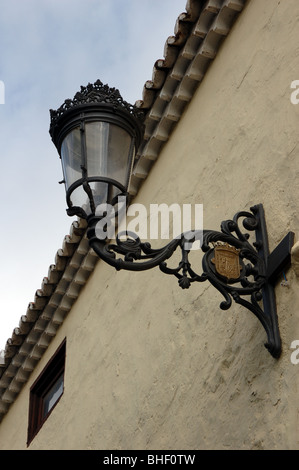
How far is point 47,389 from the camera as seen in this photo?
8.69 meters

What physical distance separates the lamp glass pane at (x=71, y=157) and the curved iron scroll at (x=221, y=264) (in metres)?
0.35

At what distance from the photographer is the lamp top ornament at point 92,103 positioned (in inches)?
181

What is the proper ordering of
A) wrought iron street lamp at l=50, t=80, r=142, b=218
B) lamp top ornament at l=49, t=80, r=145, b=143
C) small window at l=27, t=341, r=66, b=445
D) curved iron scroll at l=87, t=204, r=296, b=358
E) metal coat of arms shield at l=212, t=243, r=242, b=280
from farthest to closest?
small window at l=27, t=341, r=66, b=445
lamp top ornament at l=49, t=80, r=145, b=143
wrought iron street lamp at l=50, t=80, r=142, b=218
metal coat of arms shield at l=212, t=243, r=242, b=280
curved iron scroll at l=87, t=204, r=296, b=358

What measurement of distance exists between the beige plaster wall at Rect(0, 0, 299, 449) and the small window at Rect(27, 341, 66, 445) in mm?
712

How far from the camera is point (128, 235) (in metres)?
4.44

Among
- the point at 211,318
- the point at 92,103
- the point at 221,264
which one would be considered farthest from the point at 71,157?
the point at 211,318

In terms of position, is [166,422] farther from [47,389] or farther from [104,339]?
[47,389]

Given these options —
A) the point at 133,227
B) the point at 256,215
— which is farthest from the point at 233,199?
the point at 133,227

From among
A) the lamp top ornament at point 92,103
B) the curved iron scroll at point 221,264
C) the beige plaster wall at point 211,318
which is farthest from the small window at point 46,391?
the curved iron scroll at point 221,264

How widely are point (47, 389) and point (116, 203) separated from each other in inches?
186

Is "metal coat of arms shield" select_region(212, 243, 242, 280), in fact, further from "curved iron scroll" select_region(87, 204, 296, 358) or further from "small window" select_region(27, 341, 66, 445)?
"small window" select_region(27, 341, 66, 445)

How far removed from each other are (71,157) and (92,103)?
0.32 m

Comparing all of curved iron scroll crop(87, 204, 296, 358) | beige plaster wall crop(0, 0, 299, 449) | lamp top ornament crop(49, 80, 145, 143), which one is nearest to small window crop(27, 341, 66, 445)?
beige plaster wall crop(0, 0, 299, 449)

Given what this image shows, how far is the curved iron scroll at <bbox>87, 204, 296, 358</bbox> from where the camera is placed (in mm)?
4090
